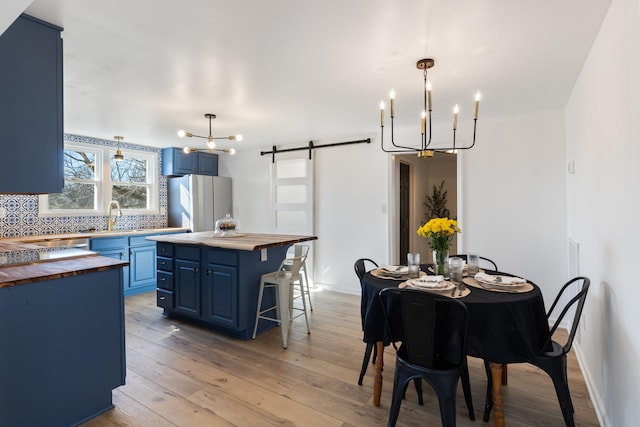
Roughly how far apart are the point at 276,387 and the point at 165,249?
2.11 m

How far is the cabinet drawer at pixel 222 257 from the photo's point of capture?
316 cm

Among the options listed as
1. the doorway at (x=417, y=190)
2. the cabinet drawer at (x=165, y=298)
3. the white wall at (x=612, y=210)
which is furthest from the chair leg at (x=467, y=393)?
the doorway at (x=417, y=190)

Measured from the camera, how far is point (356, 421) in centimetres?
202

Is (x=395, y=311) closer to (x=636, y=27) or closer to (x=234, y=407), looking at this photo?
(x=234, y=407)

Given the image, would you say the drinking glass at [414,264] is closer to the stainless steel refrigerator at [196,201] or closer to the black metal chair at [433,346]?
the black metal chair at [433,346]

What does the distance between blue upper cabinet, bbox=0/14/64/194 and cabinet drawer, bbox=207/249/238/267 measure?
1.44 m

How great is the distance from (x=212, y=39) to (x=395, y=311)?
1.99 meters

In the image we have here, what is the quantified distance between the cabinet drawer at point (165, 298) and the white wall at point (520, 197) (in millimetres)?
3402

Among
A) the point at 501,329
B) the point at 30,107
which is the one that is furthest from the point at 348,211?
the point at 30,107

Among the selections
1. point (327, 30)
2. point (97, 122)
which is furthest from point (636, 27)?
point (97, 122)

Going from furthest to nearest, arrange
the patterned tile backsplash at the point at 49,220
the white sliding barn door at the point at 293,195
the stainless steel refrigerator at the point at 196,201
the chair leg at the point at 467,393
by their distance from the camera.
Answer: the stainless steel refrigerator at the point at 196,201, the white sliding barn door at the point at 293,195, the patterned tile backsplash at the point at 49,220, the chair leg at the point at 467,393

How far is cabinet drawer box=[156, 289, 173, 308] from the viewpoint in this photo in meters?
3.71

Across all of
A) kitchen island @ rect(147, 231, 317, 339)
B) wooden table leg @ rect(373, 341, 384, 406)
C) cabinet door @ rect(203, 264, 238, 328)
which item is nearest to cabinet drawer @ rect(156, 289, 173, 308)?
kitchen island @ rect(147, 231, 317, 339)

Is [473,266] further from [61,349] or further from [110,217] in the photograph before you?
[110,217]
